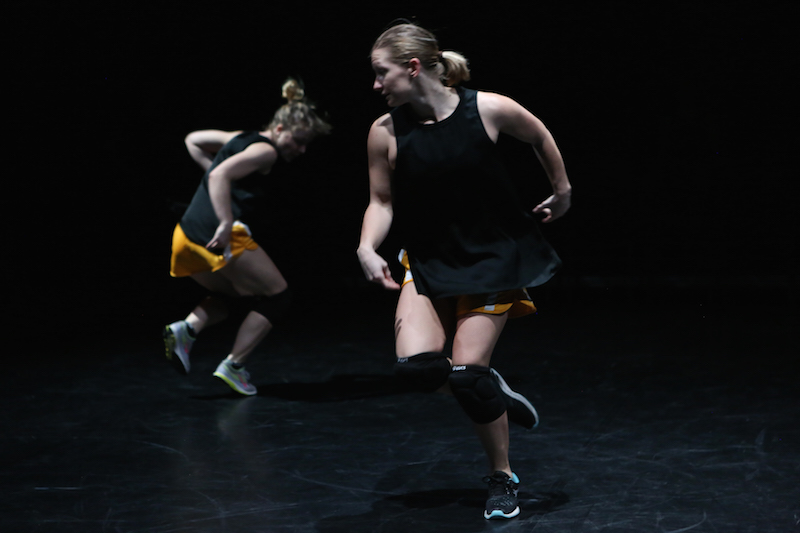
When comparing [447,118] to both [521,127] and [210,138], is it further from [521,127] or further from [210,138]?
[210,138]

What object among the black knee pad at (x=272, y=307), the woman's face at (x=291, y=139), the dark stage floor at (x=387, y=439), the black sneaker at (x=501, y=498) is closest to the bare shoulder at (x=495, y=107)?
the black sneaker at (x=501, y=498)

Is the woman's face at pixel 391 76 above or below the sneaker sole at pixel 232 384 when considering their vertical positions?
above

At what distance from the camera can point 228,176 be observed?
392 centimetres

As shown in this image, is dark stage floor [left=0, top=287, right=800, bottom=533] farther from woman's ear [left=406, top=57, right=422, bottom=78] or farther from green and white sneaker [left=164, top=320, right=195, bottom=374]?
woman's ear [left=406, top=57, right=422, bottom=78]

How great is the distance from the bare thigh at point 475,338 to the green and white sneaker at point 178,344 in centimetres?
A: 197

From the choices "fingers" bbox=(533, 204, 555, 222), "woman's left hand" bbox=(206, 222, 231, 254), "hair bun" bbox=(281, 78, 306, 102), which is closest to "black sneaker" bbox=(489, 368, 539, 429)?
"fingers" bbox=(533, 204, 555, 222)

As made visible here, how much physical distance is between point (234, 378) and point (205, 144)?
1.11 meters

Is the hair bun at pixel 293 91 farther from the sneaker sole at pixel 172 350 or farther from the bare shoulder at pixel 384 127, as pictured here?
the bare shoulder at pixel 384 127

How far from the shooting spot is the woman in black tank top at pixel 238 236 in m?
3.94

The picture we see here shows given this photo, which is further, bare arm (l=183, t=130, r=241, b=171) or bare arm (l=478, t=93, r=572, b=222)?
bare arm (l=183, t=130, r=241, b=171)

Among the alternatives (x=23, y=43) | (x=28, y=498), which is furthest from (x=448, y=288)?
(x=23, y=43)

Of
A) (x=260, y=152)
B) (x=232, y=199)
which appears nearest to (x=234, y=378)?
(x=232, y=199)

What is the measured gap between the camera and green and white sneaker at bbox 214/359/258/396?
4078mm

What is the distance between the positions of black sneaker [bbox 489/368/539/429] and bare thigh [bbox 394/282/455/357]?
28cm
